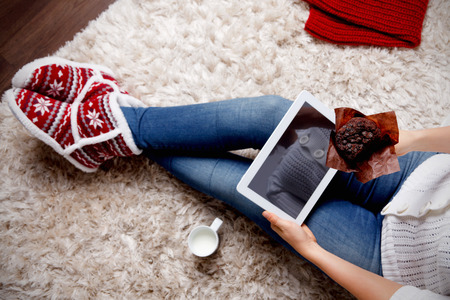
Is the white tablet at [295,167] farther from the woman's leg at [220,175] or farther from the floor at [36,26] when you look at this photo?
the floor at [36,26]

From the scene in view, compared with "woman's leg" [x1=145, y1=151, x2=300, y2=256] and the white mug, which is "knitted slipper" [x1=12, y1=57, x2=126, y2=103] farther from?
the white mug

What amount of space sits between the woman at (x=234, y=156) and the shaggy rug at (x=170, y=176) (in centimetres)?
13

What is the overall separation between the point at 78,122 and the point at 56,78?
7.0 inches

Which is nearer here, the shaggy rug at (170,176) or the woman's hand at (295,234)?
the woman's hand at (295,234)

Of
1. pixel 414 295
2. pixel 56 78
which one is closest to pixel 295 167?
pixel 414 295

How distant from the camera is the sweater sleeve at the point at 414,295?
0.49 m

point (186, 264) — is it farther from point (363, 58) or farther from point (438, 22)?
point (438, 22)

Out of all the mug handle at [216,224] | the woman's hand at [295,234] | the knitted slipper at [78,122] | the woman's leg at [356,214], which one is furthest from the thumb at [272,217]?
the knitted slipper at [78,122]

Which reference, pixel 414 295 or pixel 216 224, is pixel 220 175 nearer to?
pixel 216 224

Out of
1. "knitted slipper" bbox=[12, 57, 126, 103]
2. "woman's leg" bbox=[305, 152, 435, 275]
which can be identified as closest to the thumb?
"woman's leg" bbox=[305, 152, 435, 275]

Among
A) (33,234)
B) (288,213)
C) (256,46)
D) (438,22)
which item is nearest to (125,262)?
(33,234)

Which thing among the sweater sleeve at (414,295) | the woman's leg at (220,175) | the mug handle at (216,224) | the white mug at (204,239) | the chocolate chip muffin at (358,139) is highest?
the chocolate chip muffin at (358,139)

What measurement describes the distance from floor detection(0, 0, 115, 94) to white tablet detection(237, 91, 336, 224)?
33.6 inches

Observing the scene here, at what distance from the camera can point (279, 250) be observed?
938mm
